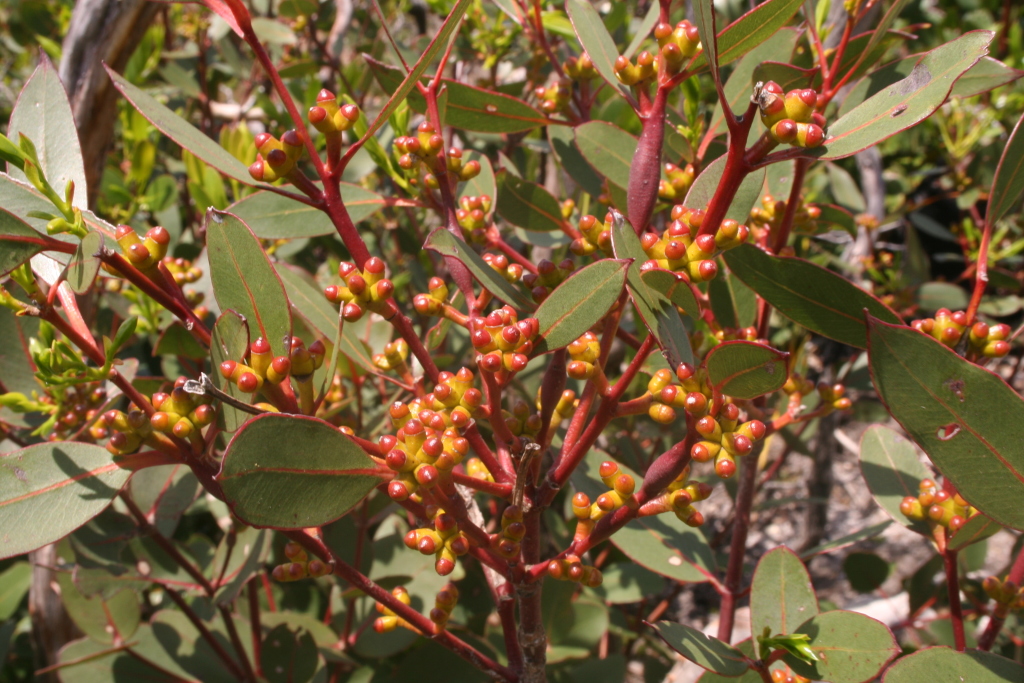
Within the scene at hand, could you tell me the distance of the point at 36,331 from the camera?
3.64 feet

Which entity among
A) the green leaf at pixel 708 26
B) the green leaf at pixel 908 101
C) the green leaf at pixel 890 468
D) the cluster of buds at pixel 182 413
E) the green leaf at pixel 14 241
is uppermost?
the green leaf at pixel 708 26

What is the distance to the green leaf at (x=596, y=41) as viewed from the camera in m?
0.88

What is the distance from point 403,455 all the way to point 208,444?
0.75ft

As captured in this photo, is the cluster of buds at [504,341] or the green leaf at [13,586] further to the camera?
the green leaf at [13,586]

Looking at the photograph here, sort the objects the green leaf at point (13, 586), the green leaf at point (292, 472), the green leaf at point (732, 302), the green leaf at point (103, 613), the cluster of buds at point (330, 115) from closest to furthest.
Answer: the green leaf at point (292, 472), the cluster of buds at point (330, 115), the green leaf at point (732, 302), the green leaf at point (103, 613), the green leaf at point (13, 586)

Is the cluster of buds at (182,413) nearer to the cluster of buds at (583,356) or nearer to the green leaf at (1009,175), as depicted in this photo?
the cluster of buds at (583,356)

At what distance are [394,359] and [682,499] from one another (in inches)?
15.7

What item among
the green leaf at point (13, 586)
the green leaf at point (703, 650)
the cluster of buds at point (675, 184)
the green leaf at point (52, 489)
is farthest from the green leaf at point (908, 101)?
the green leaf at point (13, 586)

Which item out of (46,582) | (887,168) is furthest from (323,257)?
(887,168)

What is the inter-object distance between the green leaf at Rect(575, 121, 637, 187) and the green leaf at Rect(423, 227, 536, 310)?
353 mm

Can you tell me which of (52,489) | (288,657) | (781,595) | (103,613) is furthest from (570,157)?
(103,613)

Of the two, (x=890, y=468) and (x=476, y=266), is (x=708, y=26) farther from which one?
(x=890, y=468)

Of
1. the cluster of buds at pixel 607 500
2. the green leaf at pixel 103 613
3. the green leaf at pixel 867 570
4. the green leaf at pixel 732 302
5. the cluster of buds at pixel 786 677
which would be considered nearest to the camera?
the cluster of buds at pixel 607 500

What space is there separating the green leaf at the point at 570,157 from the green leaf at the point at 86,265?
0.75 meters
